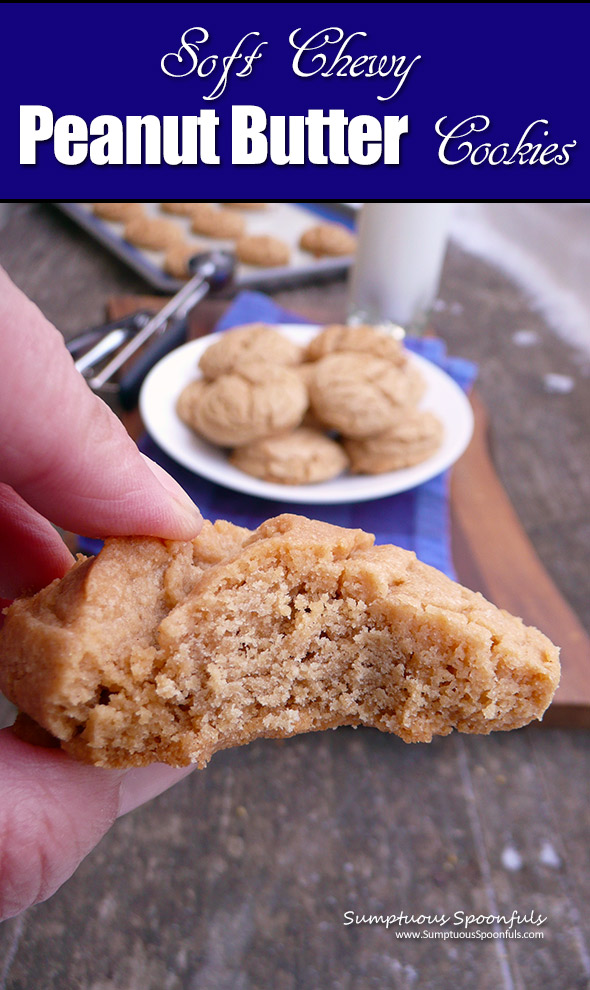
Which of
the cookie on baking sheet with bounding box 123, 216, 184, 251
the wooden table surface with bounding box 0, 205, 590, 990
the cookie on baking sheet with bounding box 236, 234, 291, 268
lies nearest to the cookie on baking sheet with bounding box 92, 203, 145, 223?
the cookie on baking sheet with bounding box 123, 216, 184, 251

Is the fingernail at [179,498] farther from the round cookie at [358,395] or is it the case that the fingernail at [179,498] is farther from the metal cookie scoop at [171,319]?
the metal cookie scoop at [171,319]

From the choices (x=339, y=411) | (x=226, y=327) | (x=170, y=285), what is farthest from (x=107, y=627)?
(x=170, y=285)

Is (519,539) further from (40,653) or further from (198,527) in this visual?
(40,653)

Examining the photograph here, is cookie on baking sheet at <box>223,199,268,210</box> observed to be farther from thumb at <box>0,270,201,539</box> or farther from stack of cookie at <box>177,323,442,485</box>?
thumb at <box>0,270,201,539</box>

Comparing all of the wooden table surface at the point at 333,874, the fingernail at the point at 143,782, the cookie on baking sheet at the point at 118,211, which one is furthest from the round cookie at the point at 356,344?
the cookie on baking sheet at the point at 118,211

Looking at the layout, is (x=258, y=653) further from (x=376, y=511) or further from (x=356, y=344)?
(x=356, y=344)

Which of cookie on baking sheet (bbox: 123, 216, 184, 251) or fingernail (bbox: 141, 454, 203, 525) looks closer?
fingernail (bbox: 141, 454, 203, 525)
